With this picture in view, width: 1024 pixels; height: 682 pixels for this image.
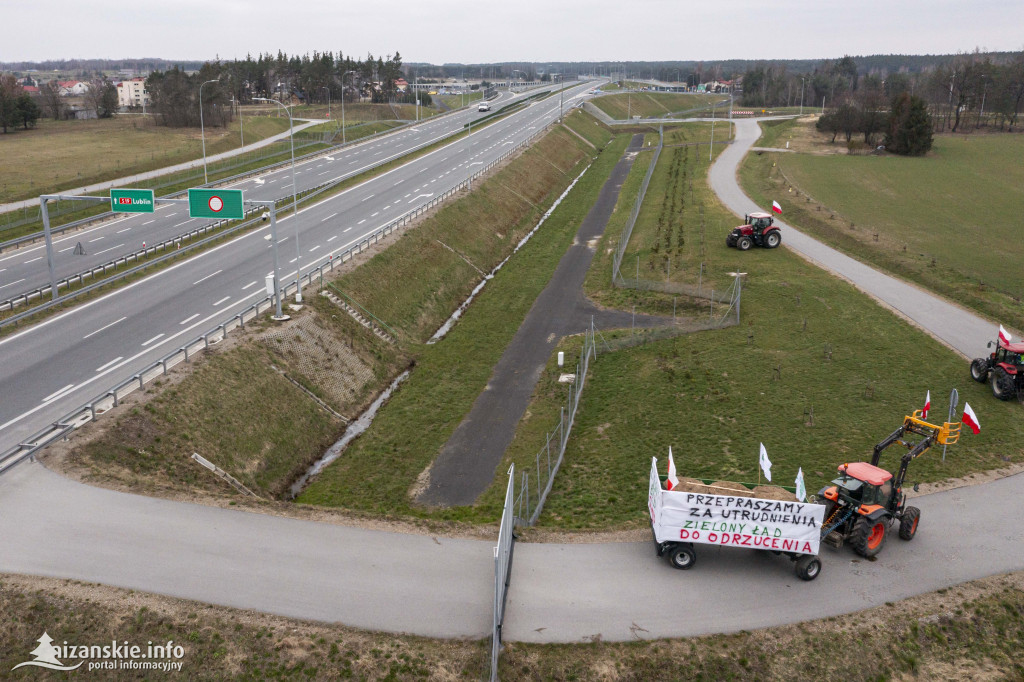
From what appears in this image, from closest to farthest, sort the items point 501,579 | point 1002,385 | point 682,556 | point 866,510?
point 501,579, point 682,556, point 866,510, point 1002,385

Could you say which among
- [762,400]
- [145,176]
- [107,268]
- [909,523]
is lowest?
[762,400]

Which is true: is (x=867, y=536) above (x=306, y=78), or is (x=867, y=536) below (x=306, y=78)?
below

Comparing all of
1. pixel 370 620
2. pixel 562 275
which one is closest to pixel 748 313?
pixel 562 275

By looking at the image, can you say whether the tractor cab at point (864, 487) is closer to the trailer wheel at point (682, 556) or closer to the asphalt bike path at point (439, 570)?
the asphalt bike path at point (439, 570)

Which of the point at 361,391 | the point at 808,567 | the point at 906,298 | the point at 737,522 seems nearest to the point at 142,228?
the point at 361,391

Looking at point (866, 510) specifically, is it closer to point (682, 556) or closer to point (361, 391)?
point (682, 556)

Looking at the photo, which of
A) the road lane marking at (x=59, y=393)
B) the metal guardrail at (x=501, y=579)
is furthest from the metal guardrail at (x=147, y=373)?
the metal guardrail at (x=501, y=579)
